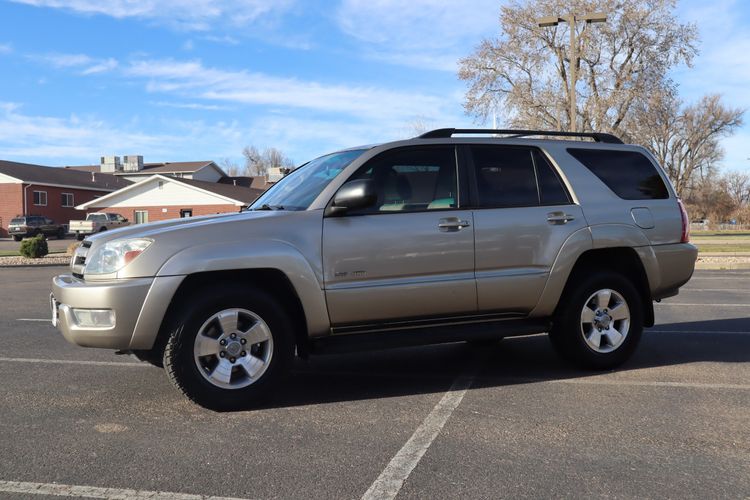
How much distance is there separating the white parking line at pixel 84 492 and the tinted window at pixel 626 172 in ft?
13.8

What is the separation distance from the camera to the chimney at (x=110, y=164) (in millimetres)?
80875

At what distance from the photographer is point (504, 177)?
5.40m

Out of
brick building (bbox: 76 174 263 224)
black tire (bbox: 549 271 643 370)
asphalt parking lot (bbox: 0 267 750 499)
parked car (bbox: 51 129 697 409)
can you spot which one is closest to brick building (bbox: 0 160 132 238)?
brick building (bbox: 76 174 263 224)

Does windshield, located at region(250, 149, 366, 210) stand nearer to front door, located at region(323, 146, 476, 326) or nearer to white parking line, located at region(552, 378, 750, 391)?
front door, located at region(323, 146, 476, 326)

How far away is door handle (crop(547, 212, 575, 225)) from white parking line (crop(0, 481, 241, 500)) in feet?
11.2

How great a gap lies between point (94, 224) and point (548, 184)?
42822 millimetres

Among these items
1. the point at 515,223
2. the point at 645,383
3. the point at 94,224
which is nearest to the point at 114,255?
the point at 515,223

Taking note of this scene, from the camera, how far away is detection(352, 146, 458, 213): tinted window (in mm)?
4992

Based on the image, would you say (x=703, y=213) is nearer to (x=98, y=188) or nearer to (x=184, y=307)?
(x=98, y=188)

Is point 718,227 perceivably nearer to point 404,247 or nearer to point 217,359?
point 404,247

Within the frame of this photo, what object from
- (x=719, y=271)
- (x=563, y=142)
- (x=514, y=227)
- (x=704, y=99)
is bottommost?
(x=719, y=271)

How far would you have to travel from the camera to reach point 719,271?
17.3 metres

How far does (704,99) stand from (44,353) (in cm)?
6630

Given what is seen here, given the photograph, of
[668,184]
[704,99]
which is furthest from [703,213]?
[668,184]
